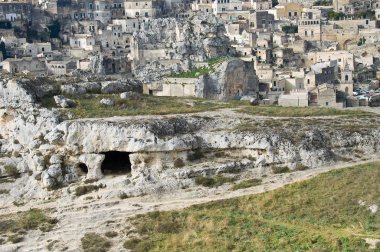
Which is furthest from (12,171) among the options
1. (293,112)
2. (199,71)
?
(199,71)

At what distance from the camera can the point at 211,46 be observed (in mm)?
67250

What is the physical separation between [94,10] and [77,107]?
216 ft

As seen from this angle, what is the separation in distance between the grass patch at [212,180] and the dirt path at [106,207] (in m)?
0.30

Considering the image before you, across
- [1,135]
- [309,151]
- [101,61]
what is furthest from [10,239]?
[101,61]

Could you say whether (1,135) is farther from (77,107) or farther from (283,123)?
(283,123)

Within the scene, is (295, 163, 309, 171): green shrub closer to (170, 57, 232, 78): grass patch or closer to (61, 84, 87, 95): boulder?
(61, 84, 87, 95): boulder

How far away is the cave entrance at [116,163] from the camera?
32.6 meters

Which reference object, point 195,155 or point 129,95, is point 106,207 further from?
point 129,95

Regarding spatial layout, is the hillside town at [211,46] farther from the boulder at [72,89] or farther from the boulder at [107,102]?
the boulder at [107,102]

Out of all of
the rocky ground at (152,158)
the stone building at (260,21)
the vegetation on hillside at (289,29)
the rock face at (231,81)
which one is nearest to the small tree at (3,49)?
the stone building at (260,21)

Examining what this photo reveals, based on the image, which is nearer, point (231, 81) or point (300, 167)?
point (300, 167)

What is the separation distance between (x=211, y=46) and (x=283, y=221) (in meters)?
42.8

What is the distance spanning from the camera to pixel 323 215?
25594mm

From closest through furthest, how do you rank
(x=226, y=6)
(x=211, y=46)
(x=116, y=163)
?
(x=116, y=163)
(x=211, y=46)
(x=226, y=6)
